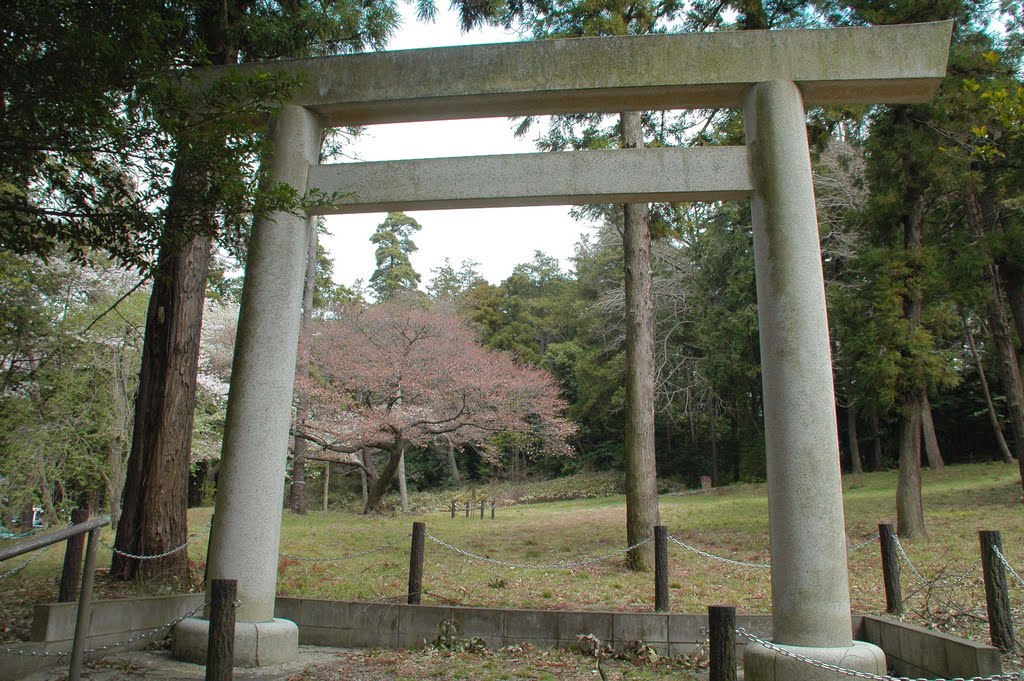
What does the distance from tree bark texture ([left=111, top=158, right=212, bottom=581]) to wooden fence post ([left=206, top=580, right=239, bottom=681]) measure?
13.0 ft

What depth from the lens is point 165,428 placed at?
304 inches

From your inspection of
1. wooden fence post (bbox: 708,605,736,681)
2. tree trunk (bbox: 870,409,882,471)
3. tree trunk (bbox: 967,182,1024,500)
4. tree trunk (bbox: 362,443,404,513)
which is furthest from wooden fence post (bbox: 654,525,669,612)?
tree trunk (bbox: 870,409,882,471)

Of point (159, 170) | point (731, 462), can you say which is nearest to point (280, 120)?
point (159, 170)

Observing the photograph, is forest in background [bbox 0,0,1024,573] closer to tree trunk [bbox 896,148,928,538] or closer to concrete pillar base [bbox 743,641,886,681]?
tree trunk [bbox 896,148,928,538]

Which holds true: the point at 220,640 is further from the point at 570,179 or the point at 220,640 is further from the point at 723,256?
the point at 723,256

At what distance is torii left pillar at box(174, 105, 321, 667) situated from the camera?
5402mm

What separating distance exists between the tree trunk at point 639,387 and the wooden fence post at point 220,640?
7032 mm

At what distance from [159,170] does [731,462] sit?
29.0m

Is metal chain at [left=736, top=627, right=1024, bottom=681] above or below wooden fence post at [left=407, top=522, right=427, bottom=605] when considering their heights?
below

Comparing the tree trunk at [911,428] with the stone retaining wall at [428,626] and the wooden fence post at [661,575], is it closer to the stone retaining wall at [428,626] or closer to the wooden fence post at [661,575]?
the stone retaining wall at [428,626]

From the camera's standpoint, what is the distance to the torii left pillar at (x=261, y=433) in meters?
5.40

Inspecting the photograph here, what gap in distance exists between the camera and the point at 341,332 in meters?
23.5

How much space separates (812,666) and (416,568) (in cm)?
359

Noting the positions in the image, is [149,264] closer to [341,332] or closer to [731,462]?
[341,332]
